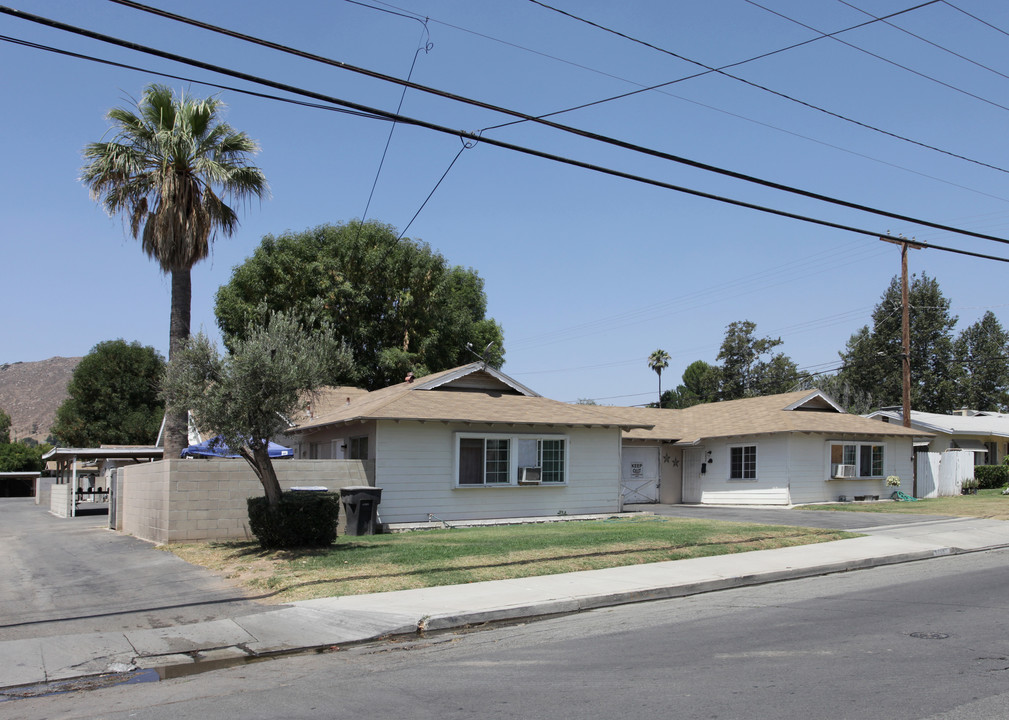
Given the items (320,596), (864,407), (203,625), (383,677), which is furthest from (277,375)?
(864,407)

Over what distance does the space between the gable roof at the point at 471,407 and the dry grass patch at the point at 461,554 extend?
2.97 m

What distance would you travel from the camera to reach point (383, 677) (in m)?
7.36

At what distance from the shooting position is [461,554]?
14.0 m

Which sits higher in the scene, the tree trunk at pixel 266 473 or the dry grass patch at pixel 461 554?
the tree trunk at pixel 266 473

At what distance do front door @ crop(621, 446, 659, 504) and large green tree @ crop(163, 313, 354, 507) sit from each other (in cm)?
1708

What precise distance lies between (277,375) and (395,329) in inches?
1075

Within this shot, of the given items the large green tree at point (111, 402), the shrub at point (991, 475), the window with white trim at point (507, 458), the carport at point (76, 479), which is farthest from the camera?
the large green tree at point (111, 402)

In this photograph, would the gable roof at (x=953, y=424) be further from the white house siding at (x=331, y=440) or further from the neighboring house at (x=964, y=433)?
the white house siding at (x=331, y=440)

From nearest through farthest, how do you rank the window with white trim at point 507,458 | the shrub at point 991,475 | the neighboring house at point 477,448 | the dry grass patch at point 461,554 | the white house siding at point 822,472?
the dry grass patch at point 461,554, the neighboring house at point 477,448, the window with white trim at point 507,458, the white house siding at point 822,472, the shrub at point 991,475

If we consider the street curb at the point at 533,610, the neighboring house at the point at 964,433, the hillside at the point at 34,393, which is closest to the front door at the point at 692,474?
the neighboring house at the point at 964,433

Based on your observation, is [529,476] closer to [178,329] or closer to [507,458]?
[507,458]

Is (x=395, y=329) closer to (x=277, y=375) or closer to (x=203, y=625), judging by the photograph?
(x=277, y=375)

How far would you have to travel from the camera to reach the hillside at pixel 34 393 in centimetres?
14200

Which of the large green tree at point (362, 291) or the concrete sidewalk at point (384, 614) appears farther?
the large green tree at point (362, 291)
